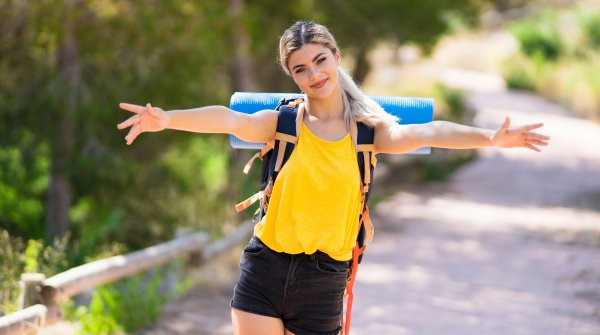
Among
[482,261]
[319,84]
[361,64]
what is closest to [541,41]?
[361,64]

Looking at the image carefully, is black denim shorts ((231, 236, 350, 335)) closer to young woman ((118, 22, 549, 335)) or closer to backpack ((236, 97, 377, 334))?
young woman ((118, 22, 549, 335))

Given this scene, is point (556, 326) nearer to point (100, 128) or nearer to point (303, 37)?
point (303, 37)

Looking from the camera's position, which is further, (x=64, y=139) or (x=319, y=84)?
(x=64, y=139)

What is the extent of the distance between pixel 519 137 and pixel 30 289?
3.15 m

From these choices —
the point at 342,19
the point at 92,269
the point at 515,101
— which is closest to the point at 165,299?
the point at 92,269

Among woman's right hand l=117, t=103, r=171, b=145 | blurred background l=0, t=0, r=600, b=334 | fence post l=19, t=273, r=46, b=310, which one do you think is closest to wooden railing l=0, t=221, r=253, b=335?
fence post l=19, t=273, r=46, b=310

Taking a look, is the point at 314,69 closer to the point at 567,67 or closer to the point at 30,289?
the point at 30,289

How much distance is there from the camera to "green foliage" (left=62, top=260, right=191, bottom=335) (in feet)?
19.9

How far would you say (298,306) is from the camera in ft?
11.3

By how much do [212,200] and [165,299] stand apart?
15.8 feet

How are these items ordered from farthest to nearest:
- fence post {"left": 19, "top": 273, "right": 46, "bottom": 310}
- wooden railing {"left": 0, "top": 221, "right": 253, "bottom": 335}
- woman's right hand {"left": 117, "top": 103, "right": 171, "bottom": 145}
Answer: fence post {"left": 19, "top": 273, "right": 46, "bottom": 310}, wooden railing {"left": 0, "top": 221, "right": 253, "bottom": 335}, woman's right hand {"left": 117, "top": 103, "right": 171, "bottom": 145}

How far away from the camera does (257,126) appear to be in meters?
3.49

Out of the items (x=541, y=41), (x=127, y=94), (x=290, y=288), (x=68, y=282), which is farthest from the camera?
(x=541, y=41)

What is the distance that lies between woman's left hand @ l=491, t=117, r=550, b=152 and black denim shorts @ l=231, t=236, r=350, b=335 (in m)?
0.79
